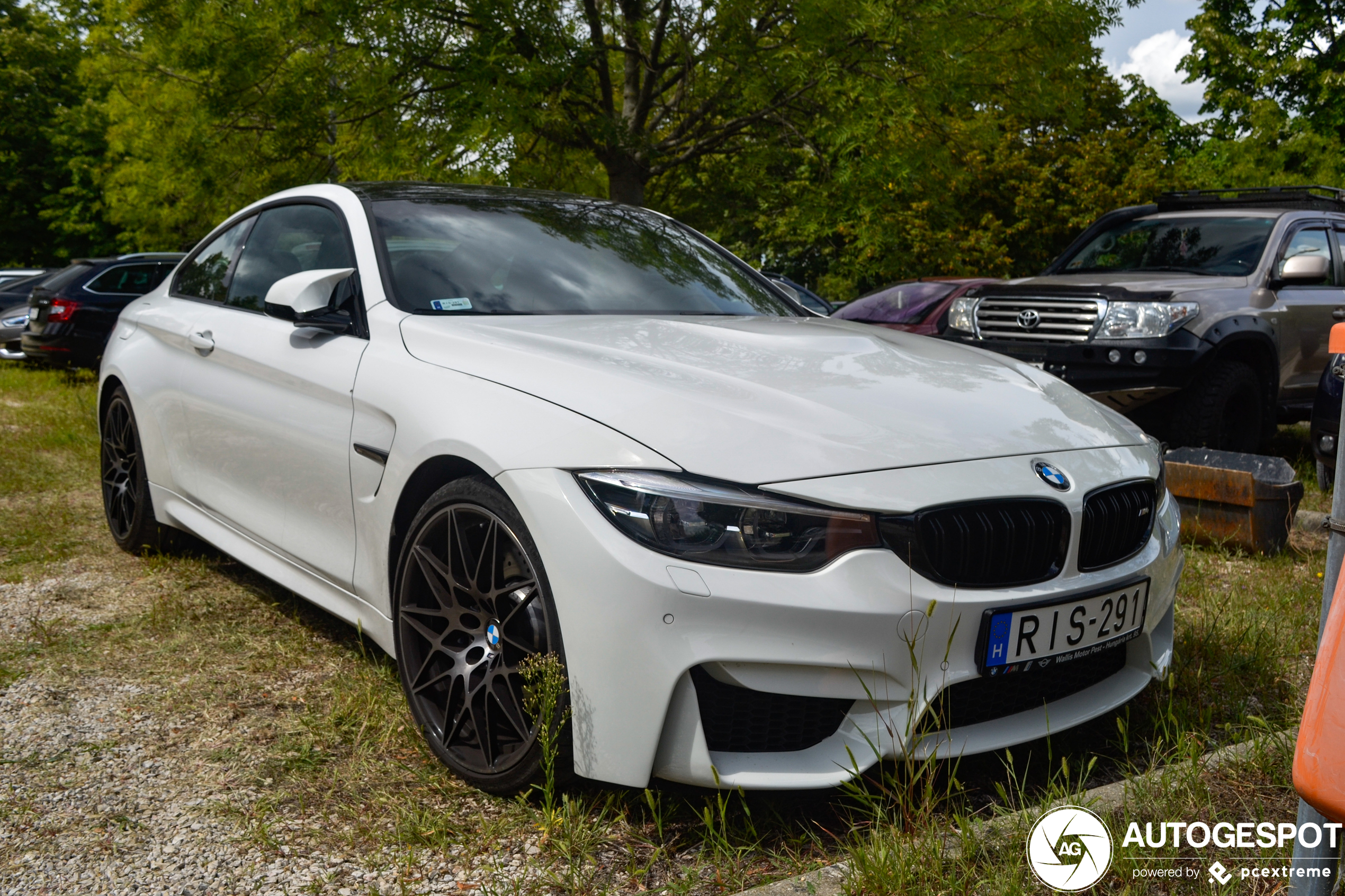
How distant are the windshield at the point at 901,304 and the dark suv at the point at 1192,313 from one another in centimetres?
252

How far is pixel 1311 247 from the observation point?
7.58 metres

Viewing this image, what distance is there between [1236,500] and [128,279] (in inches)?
522

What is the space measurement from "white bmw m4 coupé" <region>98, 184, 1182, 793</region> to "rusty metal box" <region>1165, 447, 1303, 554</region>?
2201mm

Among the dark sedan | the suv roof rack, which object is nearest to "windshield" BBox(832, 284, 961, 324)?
the suv roof rack

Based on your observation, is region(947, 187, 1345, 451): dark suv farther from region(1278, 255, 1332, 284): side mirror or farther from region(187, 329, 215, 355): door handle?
region(187, 329, 215, 355): door handle

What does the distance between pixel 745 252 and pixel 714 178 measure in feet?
70.8

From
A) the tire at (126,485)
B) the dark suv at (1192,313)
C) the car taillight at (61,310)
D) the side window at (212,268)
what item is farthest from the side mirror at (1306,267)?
the car taillight at (61,310)

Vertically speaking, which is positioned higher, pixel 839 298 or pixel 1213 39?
pixel 1213 39

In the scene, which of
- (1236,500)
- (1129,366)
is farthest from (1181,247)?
(1236,500)

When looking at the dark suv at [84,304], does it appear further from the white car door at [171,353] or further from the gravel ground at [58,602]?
the gravel ground at [58,602]

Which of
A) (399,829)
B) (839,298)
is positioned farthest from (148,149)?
(839,298)

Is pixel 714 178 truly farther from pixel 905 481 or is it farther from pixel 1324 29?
pixel 1324 29

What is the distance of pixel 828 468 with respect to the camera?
2332mm

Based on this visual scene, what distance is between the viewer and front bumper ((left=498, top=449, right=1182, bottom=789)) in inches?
87.7
